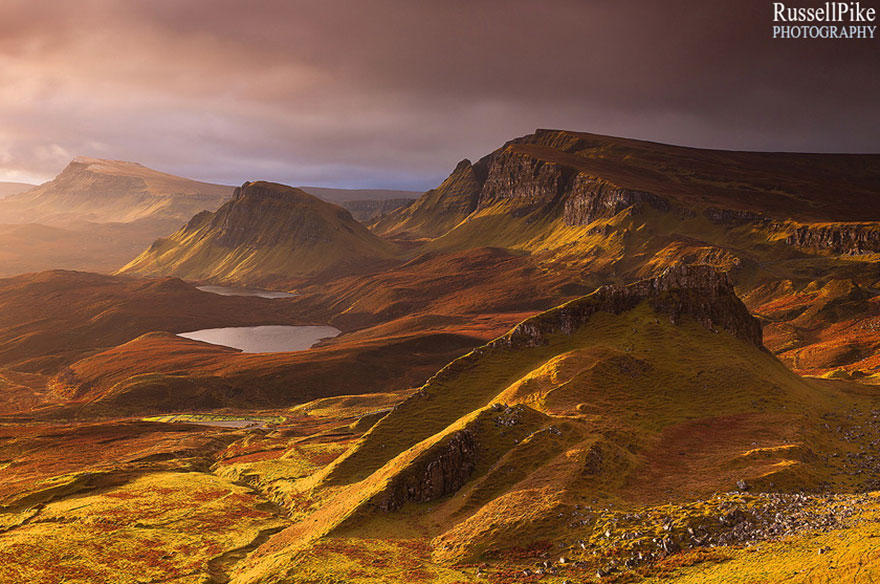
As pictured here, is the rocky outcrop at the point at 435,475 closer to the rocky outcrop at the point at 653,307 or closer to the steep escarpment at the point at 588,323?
the steep escarpment at the point at 588,323

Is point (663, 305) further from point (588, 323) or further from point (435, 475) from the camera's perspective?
point (435, 475)

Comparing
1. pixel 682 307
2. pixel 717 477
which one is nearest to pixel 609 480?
pixel 717 477

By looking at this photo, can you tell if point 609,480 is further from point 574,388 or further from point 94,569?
point 94,569

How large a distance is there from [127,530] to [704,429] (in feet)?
221

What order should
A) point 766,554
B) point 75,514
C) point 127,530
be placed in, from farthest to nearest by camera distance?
point 75,514, point 127,530, point 766,554

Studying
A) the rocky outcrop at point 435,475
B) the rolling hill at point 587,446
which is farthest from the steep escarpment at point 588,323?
the rocky outcrop at point 435,475

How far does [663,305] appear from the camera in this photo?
76.0 meters

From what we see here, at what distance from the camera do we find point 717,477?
151 ft

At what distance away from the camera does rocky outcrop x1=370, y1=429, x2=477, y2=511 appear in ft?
169

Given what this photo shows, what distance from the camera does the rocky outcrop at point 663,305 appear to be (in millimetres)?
75688

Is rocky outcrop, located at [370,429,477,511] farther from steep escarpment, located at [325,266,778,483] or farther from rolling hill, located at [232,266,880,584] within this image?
steep escarpment, located at [325,266,778,483]

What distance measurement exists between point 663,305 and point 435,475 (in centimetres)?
4416

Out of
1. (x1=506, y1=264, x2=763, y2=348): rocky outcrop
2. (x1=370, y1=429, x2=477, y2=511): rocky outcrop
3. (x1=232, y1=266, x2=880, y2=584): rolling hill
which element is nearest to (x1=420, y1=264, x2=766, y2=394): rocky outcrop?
(x1=506, y1=264, x2=763, y2=348): rocky outcrop

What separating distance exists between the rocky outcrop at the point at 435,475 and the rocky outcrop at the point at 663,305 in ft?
89.6
